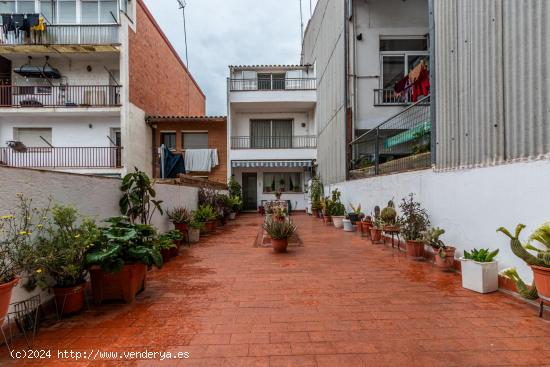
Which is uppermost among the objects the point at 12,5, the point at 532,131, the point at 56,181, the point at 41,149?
the point at 12,5

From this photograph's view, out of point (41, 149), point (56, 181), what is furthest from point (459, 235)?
point (41, 149)

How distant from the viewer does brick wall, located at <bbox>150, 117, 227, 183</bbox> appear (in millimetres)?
15891

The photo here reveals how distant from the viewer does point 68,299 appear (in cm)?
288

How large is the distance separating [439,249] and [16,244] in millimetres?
5445

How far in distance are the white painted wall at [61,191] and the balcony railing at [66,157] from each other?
10.6 metres

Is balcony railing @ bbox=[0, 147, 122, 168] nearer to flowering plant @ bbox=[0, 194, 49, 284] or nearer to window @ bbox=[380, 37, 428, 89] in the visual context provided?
flowering plant @ bbox=[0, 194, 49, 284]

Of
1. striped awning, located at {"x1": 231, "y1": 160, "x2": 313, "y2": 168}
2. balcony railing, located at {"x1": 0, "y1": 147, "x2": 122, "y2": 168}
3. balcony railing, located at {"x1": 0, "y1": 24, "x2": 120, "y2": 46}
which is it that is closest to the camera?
balcony railing, located at {"x1": 0, "y1": 24, "x2": 120, "y2": 46}

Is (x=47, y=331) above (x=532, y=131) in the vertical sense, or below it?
below

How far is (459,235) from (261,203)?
→ 13078mm

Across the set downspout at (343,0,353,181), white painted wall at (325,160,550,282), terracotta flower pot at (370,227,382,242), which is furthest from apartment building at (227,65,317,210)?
white painted wall at (325,160,550,282)

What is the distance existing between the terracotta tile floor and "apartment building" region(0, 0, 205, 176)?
1199 cm

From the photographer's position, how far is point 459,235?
427cm

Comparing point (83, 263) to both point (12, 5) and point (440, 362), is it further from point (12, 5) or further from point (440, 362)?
point (12, 5)

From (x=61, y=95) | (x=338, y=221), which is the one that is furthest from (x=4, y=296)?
(x=61, y=95)
